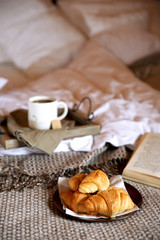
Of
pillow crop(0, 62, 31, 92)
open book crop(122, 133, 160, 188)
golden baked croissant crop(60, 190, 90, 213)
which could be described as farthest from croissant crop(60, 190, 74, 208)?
pillow crop(0, 62, 31, 92)

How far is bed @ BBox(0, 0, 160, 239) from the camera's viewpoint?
2.04ft

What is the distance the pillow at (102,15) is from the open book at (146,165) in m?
1.26

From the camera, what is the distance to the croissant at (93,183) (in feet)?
A: 2.00

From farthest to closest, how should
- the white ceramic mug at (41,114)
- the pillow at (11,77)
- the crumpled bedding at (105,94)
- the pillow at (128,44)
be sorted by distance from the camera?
1. the pillow at (128,44)
2. the pillow at (11,77)
3. the crumpled bedding at (105,94)
4. the white ceramic mug at (41,114)

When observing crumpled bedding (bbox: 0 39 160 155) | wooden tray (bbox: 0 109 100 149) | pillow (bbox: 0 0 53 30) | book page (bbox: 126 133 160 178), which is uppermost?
pillow (bbox: 0 0 53 30)

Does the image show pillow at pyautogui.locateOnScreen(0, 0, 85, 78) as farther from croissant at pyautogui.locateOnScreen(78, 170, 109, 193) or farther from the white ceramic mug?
croissant at pyautogui.locateOnScreen(78, 170, 109, 193)

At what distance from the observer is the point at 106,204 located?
578mm

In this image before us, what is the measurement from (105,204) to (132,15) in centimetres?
172

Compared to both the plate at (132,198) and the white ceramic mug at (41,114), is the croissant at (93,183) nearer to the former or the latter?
the plate at (132,198)

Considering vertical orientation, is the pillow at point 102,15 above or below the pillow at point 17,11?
below

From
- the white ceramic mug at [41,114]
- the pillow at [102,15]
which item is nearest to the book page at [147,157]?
the white ceramic mug at [41,114]

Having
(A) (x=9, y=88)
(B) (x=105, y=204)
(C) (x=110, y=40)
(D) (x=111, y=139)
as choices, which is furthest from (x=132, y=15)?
(B) (x=105, y=204)

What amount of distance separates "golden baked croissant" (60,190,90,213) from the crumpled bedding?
0.91 feet

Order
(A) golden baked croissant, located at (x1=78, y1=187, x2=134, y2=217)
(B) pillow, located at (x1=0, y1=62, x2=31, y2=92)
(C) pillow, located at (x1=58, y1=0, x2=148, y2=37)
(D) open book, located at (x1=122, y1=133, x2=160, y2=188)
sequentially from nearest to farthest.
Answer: (A) golden baked croissant, located at (x1=78, y1=187, x2=134, y2=217)
(D) open book, located at (x1=122, y1=133, x2=160, y2=188)
(B) pillow, located at (x1=0, y1=62, x2=31, y2=92)
(C) pillow, located at (x1=58, y1=0, x2=148, y2=37)
